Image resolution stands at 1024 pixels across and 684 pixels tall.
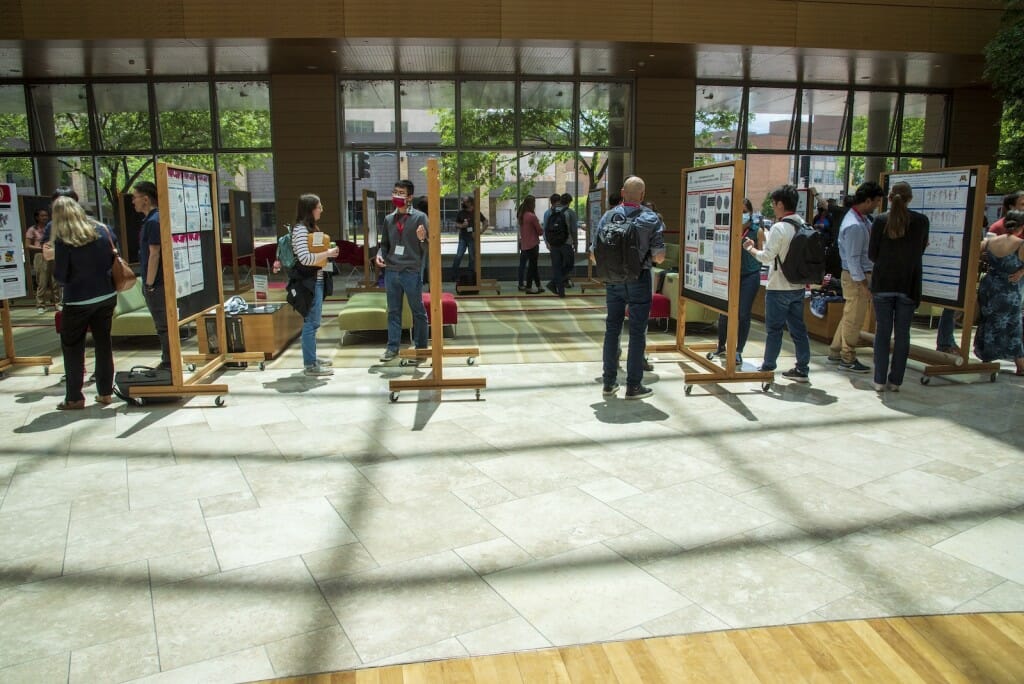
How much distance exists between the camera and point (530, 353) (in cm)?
766

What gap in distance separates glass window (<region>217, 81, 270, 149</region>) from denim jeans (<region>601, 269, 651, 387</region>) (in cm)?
1094

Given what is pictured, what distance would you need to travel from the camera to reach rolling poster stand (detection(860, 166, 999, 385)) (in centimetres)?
621

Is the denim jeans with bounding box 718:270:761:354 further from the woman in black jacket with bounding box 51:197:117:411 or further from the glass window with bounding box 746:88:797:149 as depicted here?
the glass window with bounding box 746:88:797:149

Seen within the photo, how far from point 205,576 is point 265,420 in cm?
230

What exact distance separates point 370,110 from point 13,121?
6828mm

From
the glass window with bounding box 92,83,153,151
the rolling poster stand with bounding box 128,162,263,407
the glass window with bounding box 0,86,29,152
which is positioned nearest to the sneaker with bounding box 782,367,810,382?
the rolling poster stand with bounding box 128,162,263,407

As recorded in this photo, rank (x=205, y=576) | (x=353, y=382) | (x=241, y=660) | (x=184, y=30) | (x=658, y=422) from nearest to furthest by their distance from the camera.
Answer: (x=241, y=660), (x=205, y=576), (x=658, y=422), (x=353, y=382), (x=184, y=30)

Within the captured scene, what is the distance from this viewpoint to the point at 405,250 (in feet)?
21.7

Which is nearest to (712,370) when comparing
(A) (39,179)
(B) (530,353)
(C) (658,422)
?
(C) (658,422)

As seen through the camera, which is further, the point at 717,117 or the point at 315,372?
the point at 717,117

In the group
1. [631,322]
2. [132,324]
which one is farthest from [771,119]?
[132,324]

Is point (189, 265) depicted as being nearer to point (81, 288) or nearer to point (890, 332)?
point (81, 288)

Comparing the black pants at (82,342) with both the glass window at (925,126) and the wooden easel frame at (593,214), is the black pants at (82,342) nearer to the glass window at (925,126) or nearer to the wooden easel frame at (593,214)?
the wooden easel frame at (593,214)

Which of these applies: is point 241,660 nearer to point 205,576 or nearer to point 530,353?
point 205,576
